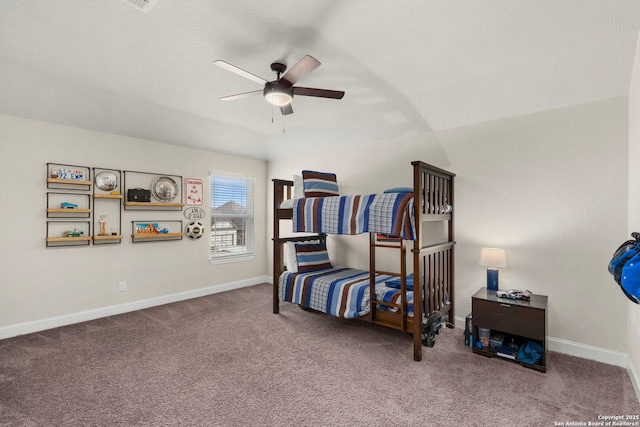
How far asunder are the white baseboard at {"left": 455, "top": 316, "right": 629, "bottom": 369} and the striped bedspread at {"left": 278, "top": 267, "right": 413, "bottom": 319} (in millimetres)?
1373

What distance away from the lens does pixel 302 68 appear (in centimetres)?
219

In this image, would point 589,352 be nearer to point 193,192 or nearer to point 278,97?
point 278,97

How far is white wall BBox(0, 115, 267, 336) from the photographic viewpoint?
3.23m

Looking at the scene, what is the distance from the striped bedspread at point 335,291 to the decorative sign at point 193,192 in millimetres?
1887

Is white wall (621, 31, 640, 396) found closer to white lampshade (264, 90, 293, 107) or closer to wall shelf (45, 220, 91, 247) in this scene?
white lampshade (264, 90, 293, 107)

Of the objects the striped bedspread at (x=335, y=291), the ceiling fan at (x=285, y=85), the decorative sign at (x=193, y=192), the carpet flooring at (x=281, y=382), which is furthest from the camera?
the decorative sign at (x=193, y=192)

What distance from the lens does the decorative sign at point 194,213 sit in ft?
15.2

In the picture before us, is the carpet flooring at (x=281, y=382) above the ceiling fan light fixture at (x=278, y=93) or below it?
below

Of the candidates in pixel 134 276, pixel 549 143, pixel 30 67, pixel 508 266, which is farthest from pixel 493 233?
pixel 30 67

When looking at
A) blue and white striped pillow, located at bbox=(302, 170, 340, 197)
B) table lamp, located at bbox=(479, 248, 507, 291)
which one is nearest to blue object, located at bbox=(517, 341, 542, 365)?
table lamp, located at bbox=(479, 248, 507, 291)

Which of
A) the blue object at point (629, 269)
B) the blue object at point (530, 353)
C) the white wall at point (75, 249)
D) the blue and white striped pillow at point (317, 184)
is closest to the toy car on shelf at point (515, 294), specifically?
the blue object at point (530, 353)

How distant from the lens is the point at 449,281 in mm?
3463

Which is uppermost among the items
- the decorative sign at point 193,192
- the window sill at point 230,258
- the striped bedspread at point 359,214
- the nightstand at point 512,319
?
the decorative sign at point 193,192

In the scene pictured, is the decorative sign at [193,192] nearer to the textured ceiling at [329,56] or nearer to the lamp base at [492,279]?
the textured ceiling at [329,56]
